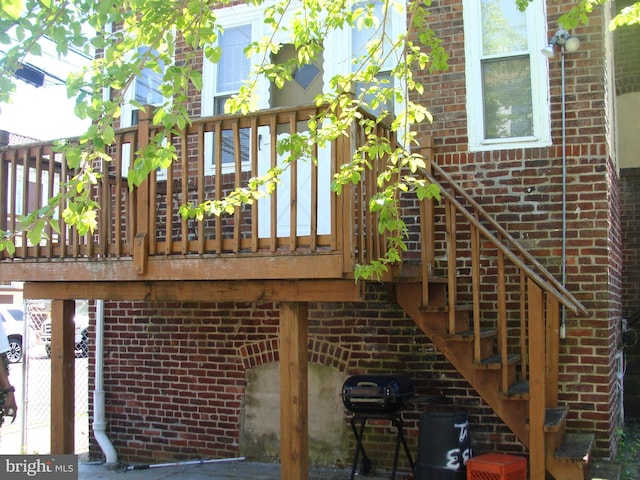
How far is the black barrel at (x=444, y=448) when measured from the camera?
17.0ft

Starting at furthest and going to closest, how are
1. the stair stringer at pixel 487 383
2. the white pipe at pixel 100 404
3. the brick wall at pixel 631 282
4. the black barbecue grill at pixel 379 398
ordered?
1. the brick wall at pixel 631 282
2. the white pipe at pixel 100 404
3. the black barbecue grill at pixel 379 398
4. the stair stringer at pixel 487 383

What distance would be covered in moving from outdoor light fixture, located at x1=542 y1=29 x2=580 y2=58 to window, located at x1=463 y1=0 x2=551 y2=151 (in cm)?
19

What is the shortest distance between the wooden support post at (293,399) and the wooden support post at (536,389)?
1620 millimetres

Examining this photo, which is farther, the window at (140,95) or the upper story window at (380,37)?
the window at (140,95)

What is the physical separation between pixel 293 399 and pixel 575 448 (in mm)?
2118

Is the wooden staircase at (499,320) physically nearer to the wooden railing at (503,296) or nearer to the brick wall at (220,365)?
the wooden railing at (503,296)

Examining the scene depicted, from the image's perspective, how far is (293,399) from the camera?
5.04 metres

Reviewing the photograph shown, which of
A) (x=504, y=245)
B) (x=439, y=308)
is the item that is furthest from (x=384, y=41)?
(x=439, y=308)

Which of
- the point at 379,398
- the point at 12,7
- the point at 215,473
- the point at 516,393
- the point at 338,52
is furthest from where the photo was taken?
the point at 338,52

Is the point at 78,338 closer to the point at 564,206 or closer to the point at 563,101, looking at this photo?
the point at 564,206

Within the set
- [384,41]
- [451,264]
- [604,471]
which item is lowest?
[604,471]

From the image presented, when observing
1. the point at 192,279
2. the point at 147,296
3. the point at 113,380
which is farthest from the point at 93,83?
the point at 113,380

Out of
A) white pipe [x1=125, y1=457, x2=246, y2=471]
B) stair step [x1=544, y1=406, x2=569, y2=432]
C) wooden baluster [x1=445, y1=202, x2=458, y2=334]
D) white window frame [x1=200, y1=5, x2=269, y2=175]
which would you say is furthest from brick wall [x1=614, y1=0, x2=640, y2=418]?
white window frame [x1=200, y1=5, x2=269, y2=175]

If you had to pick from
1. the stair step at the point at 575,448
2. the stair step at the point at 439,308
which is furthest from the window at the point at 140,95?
the stair step at the point at 575,448
